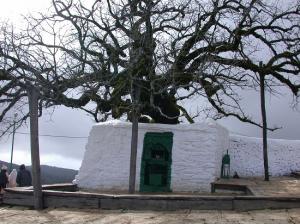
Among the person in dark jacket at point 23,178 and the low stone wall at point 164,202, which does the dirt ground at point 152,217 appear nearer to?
the low stone wall at point 164,202

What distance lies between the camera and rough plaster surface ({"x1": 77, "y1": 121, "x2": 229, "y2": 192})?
583 inches

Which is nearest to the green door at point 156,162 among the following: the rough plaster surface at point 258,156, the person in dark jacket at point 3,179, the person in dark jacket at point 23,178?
the rough plaster surface at point 258,156

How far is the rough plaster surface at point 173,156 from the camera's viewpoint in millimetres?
14805

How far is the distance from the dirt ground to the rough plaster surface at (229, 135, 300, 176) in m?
9.04

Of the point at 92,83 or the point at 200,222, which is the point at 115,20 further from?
the point at 200,222

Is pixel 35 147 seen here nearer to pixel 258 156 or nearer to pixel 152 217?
pixel 152 217

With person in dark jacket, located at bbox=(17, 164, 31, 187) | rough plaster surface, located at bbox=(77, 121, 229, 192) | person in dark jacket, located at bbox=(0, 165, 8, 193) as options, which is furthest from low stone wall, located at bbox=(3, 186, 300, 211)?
person in dark jacket, located at bbox=(17, 164, 31, 187)

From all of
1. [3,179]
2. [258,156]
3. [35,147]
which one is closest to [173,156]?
[258,156]

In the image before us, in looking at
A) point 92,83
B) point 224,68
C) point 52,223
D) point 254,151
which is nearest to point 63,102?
point 92,83

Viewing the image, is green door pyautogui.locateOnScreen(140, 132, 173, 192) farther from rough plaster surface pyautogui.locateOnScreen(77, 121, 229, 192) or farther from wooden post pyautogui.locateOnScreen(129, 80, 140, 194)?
wooden post pyautogui.locateOnScreen(129, 80, 140, 194)

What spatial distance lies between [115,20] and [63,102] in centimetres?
280

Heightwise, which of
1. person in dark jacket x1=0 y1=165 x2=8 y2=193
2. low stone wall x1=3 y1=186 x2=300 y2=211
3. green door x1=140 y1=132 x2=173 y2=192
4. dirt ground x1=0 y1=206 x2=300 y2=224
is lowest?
dirt ground x1=0 y1=206 x2=300 y2=224

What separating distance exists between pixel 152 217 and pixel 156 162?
20.0 ft

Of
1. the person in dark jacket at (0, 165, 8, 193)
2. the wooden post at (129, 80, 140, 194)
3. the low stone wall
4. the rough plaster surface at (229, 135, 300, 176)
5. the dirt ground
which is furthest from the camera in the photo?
the rough plaster surface at (229, 135, 300, 176)
